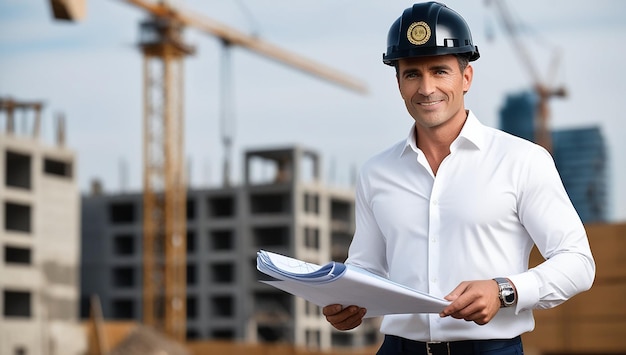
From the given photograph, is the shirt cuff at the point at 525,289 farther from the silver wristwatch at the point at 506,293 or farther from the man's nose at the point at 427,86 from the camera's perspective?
the man's nose at the point at 427,86

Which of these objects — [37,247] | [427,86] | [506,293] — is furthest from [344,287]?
[37,247]

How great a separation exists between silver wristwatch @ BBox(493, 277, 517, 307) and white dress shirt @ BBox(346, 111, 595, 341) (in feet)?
0.04

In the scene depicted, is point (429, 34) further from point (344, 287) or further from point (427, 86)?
point (344, 287)

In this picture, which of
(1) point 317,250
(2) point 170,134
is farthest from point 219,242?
(2) point 170,134

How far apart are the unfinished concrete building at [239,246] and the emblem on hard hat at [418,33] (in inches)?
2173

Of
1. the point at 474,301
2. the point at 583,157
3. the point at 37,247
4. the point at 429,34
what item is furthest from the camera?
the point at 583,157

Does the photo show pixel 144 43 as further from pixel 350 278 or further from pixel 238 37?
pixel 350 278

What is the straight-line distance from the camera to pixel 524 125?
390 ft

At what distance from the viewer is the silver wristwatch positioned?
1818 mm

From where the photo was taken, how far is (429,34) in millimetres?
1930

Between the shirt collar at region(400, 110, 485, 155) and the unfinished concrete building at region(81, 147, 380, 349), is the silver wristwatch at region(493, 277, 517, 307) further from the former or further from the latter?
the unfinished concrete building at region(81, 147, 380, 349)

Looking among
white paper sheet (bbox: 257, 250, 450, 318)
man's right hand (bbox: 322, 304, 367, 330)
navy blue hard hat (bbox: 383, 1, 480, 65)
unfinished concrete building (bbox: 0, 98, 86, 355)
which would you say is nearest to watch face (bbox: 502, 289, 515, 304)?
→ white paper sheet (bbox: 257, 250, 450, 318)

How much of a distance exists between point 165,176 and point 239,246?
7905 mm

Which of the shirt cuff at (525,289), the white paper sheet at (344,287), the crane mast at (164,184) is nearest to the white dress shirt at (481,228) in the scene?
the shirt cuff at (525,289)
